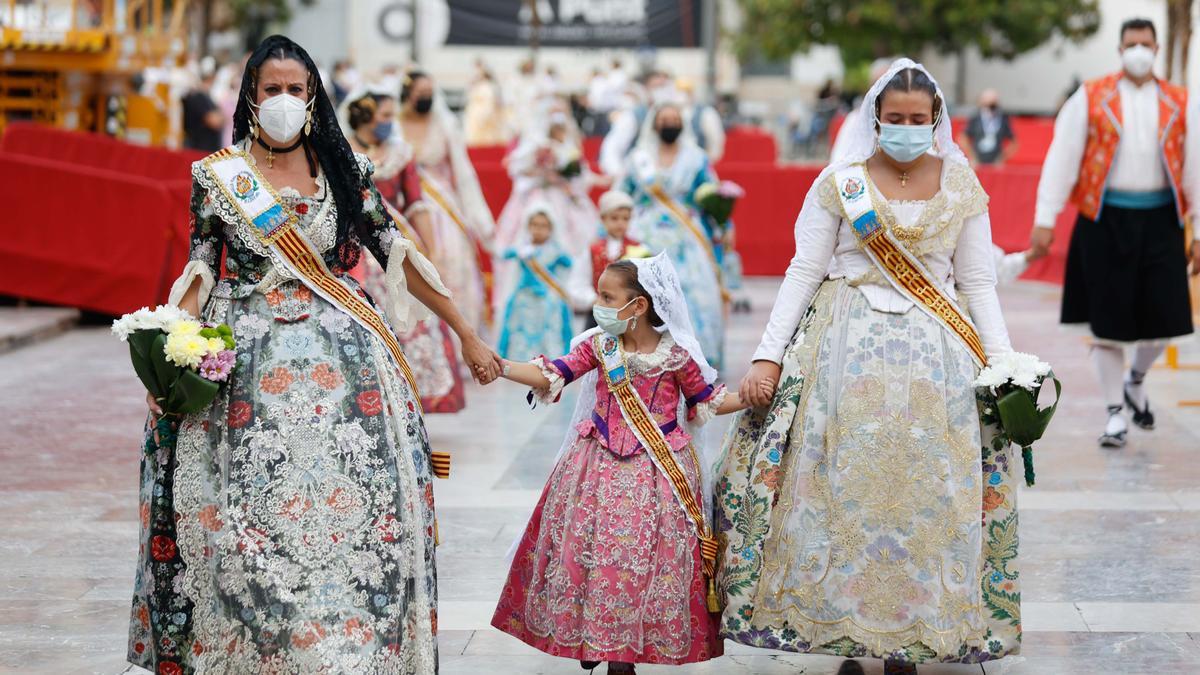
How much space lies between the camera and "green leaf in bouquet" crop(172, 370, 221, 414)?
443cm

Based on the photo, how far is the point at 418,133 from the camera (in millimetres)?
10555

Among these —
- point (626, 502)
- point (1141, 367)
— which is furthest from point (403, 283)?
point (1141, 367)

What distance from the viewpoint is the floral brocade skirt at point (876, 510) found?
491 cm

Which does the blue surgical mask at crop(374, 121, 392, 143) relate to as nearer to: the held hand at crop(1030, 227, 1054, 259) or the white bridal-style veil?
the held hand at crop(1030, 227, 1054, 259)

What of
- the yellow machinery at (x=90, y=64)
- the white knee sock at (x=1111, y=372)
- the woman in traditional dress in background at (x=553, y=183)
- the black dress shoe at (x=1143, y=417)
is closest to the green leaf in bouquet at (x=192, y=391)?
the white knee sock at (x=1111, y=372)

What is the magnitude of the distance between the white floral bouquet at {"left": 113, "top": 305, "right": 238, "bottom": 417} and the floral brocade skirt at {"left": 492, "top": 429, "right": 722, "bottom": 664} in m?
1.07

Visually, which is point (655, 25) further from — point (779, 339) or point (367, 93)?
point (779, 339)

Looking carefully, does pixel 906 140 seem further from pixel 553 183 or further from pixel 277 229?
pixel 553 183

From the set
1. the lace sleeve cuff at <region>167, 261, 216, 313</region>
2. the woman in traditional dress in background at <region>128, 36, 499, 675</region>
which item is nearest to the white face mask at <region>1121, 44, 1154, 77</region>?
the woman in traditional dress in background at <region>128, 36, 499, 675</region>

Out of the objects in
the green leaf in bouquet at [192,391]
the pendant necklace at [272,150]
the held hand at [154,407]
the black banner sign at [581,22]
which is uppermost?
the black banner sign at [581,22]

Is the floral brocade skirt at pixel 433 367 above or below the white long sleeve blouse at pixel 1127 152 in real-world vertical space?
below

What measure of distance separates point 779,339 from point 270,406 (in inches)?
57.4

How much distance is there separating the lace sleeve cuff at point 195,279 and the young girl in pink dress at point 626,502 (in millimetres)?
842

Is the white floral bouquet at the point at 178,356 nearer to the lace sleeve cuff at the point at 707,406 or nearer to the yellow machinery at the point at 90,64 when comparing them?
the lace sleeve cuff at the point at 707,406
